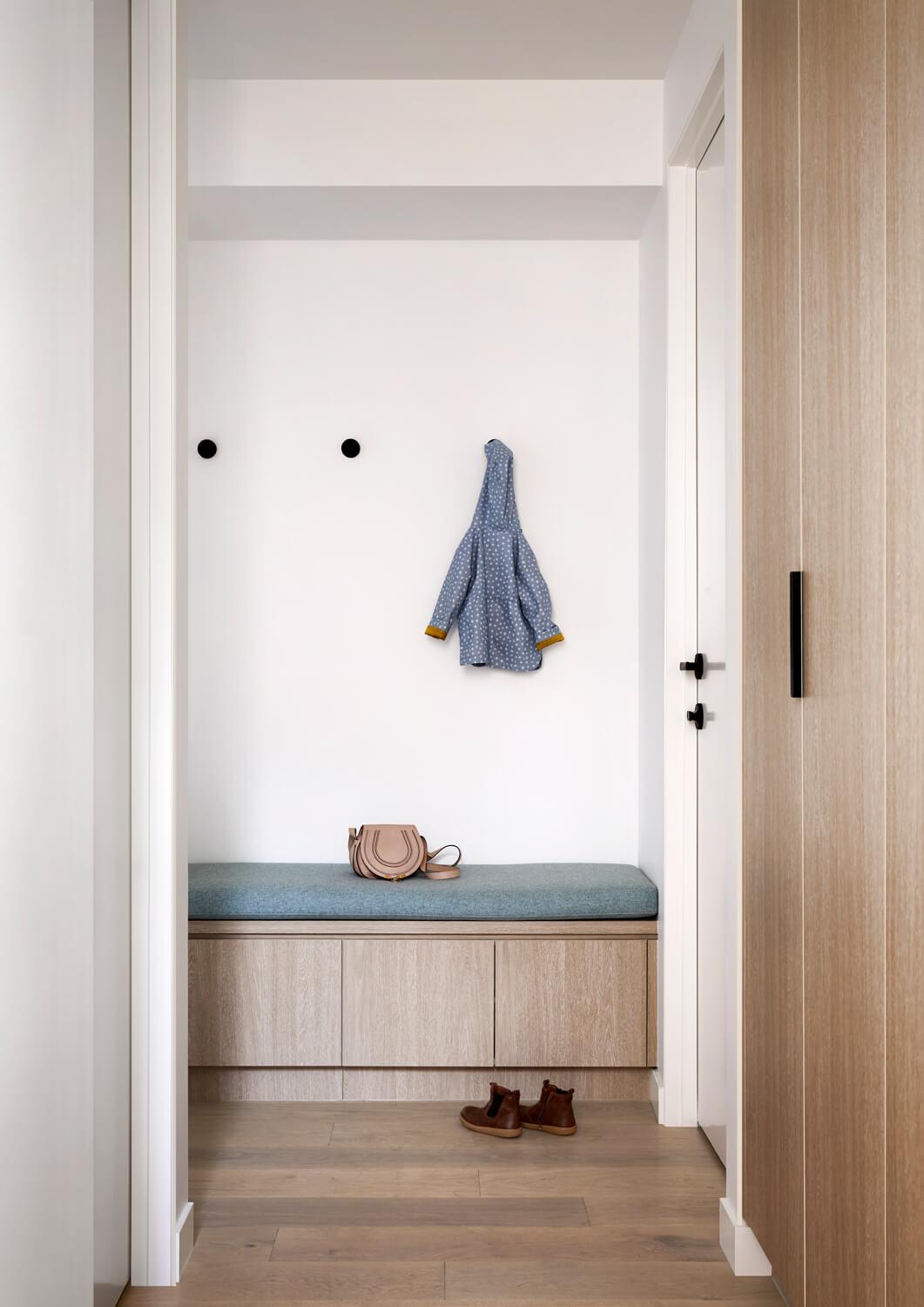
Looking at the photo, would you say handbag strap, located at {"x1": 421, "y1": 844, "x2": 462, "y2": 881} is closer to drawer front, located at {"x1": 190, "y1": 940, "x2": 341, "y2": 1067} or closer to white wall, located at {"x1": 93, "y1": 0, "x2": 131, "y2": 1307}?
drawer front, located at {"x1": 190, "y1": 940, "x2": 341, "y2": 1067}

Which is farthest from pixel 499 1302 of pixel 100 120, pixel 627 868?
pixel 100 120

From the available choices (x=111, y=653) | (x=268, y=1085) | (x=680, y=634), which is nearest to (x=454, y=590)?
(x=680, y=634)

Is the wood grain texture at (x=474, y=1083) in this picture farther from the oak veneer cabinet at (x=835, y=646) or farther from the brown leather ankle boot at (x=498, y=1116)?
the oak veneer cabinet at (x=835, y=646)

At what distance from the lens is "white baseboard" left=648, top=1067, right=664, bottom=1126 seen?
103 inches

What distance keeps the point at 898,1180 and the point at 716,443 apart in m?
1.67

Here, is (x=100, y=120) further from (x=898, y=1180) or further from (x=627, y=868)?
(x=627, y=868)

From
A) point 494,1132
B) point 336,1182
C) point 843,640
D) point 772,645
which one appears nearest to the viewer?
point 843,640

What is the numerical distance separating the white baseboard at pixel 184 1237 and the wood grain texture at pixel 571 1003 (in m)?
0.95

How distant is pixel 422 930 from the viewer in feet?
8.86

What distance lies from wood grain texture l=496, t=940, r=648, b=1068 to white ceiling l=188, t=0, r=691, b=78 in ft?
7.64

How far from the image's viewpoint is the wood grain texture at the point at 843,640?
131 centimetres

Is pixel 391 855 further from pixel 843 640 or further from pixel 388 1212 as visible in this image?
Answer: pixel 843 640

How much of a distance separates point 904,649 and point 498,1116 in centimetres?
180

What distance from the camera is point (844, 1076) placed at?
1.40 m
